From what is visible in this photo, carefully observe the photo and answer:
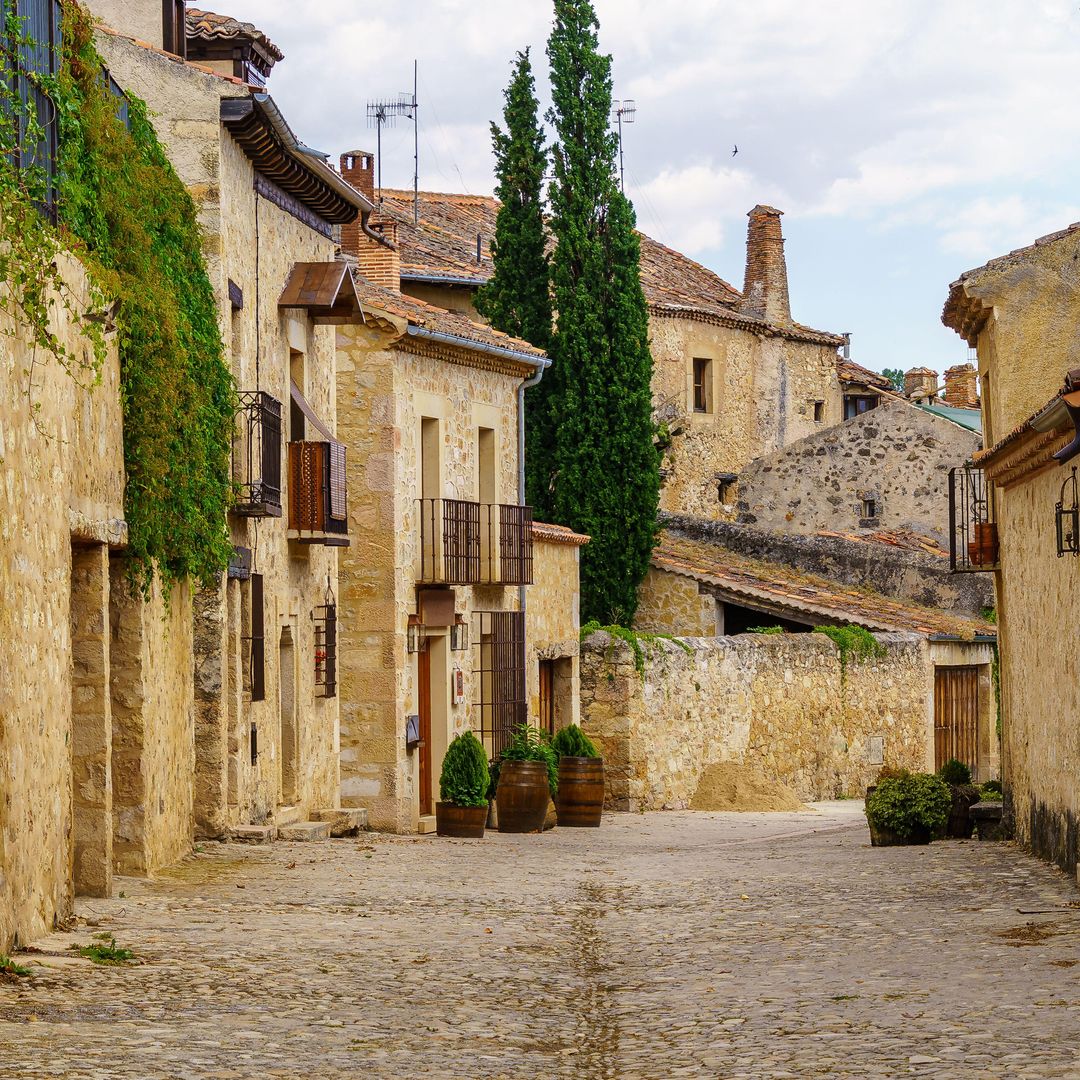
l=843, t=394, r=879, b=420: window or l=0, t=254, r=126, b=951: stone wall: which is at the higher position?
l=843, t=394, r=879, b=420: window

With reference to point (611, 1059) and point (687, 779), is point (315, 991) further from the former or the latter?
point (687, 779)

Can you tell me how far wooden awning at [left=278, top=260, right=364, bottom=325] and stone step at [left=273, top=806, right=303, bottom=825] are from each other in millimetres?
4858

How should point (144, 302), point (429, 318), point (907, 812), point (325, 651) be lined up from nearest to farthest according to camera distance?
point (144, 302)
point (907, 812)
point (325, 651)
point (429, 318)

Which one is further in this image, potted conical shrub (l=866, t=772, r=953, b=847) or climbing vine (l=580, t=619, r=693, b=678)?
climbing vine (l=580, t=619, r=693, b=678)

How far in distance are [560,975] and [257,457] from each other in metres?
8.12

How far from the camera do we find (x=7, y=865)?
30.4ft

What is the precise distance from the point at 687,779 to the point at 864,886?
1301 cm

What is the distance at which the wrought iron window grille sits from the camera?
787 inches

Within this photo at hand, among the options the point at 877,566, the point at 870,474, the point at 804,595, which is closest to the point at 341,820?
the point at 804,595

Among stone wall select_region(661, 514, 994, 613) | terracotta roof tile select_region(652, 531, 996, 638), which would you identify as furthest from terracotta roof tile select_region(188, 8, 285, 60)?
stone wall select_region(661, 514, 994, 613)

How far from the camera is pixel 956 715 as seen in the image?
3209 centimetres

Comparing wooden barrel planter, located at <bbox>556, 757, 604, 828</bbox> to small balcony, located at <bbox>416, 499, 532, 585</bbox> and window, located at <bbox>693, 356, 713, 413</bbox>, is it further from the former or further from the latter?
window, located at <bbox>693, 356, 713, 413</bbox>

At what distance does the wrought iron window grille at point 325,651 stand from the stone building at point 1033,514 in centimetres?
663

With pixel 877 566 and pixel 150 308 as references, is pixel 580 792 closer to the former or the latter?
pixel 150 308
